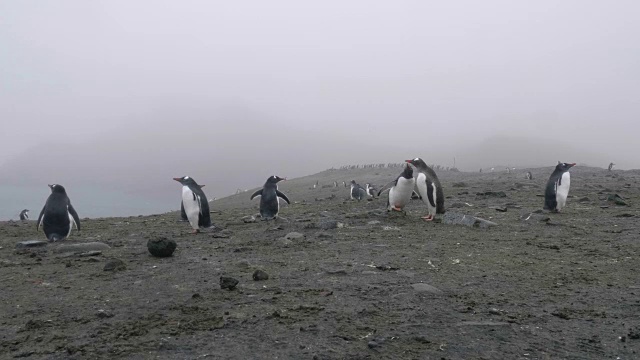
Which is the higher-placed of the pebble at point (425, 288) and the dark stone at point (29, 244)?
the pebble at point (425, 288)

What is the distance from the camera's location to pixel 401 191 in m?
10.5

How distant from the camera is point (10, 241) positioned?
930 centimetres

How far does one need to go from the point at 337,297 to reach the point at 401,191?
6471 mm

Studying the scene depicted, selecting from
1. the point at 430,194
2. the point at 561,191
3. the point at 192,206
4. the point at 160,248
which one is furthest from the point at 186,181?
the point at 561,191

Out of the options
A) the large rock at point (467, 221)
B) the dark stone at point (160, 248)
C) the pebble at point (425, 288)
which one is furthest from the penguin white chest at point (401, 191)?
the pebble at point (425, 288)

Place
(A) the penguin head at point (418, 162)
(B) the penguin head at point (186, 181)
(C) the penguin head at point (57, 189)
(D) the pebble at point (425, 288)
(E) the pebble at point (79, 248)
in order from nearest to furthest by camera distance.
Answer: (D) the pebble at point (425, 288)
(E) the pebble at point (79, 248)
(C) the penguin head at point (57, 189)
(B) the penguin head at point (186, 181)
(A) the penguin head at point (418, 162)

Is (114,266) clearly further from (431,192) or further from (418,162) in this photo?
(418,162)

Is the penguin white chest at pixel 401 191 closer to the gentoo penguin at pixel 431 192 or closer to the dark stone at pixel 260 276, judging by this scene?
the gentoo penguin at pixel 431 192

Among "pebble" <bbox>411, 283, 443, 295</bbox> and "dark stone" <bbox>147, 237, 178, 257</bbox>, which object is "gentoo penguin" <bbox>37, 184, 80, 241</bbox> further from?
"pebble" <bbox>411, 283, 443, 295</bbox>

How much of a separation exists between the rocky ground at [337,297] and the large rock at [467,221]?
50 cm

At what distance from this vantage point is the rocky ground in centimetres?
326

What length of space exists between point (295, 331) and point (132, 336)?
3.70 feet

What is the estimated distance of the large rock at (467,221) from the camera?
8648 mm

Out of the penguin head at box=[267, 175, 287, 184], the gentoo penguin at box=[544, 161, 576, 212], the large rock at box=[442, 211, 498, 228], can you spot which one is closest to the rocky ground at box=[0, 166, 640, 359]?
the large rock at box=[442, 211, 498, 228]
